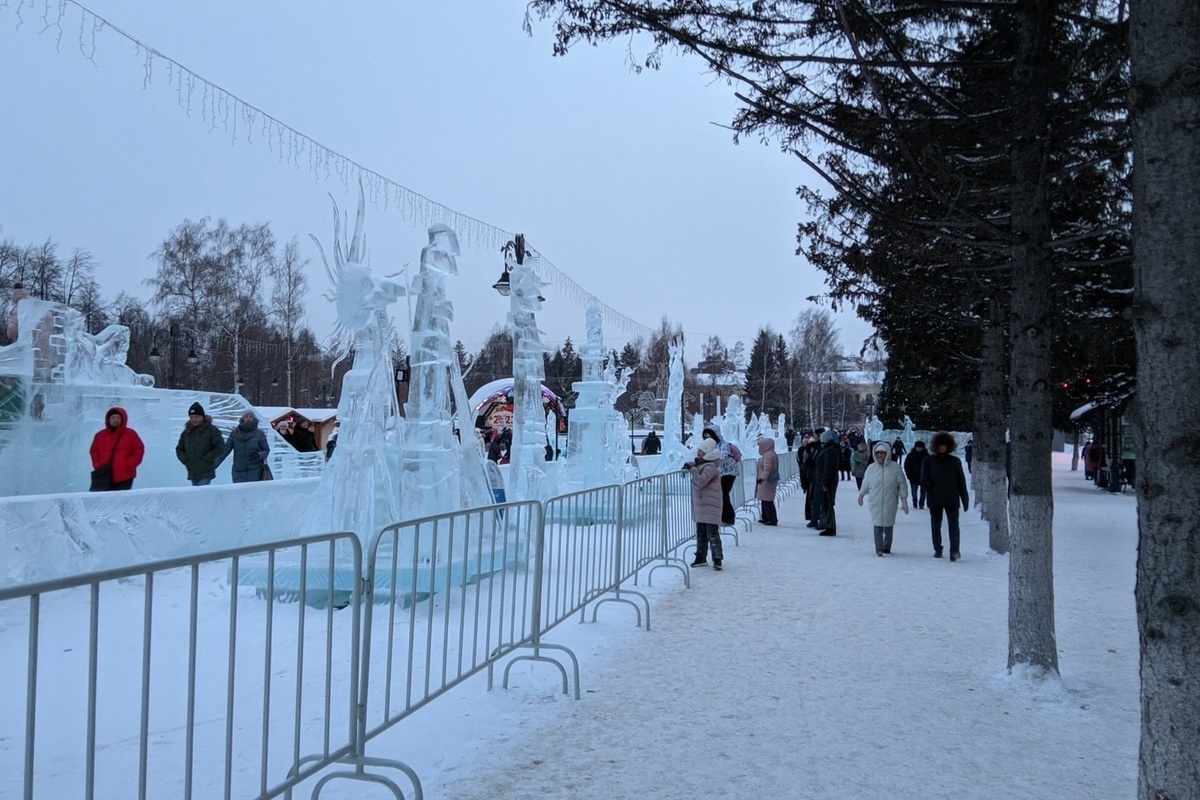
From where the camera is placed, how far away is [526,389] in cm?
1315

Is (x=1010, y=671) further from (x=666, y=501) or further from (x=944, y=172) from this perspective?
(x=666, y=501)

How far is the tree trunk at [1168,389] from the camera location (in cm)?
296

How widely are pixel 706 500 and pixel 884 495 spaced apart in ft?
9.98

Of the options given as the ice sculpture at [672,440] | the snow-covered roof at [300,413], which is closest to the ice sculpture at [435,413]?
the ice sculpture at [672,440]

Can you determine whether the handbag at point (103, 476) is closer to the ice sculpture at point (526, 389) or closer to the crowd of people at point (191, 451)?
the crowd of people at point (191, 451)

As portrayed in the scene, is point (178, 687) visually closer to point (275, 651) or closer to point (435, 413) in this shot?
point (275, 651)

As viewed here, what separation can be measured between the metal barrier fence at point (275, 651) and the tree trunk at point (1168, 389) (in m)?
2.81

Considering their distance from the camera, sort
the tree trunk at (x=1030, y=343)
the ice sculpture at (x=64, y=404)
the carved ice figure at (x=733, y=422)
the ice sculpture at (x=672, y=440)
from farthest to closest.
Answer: the carved ice figure at (x=733, y=422), the ice sculpture at (x=672, y=440), the ice sculpture at (x=64, y=404), the tree trunk at (x=1030, y=343)

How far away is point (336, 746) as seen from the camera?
4.56 meters

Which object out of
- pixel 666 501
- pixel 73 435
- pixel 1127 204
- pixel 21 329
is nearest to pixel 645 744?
pixel 666 501

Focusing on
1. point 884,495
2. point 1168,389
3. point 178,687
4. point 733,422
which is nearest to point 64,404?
point 178,687

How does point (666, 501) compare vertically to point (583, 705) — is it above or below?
above

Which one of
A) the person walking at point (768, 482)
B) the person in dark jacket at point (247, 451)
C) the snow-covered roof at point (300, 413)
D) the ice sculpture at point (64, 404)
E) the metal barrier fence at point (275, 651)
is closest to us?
the metal barrier fence at point (275, 651)

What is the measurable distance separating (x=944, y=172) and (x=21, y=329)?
1113 cm
